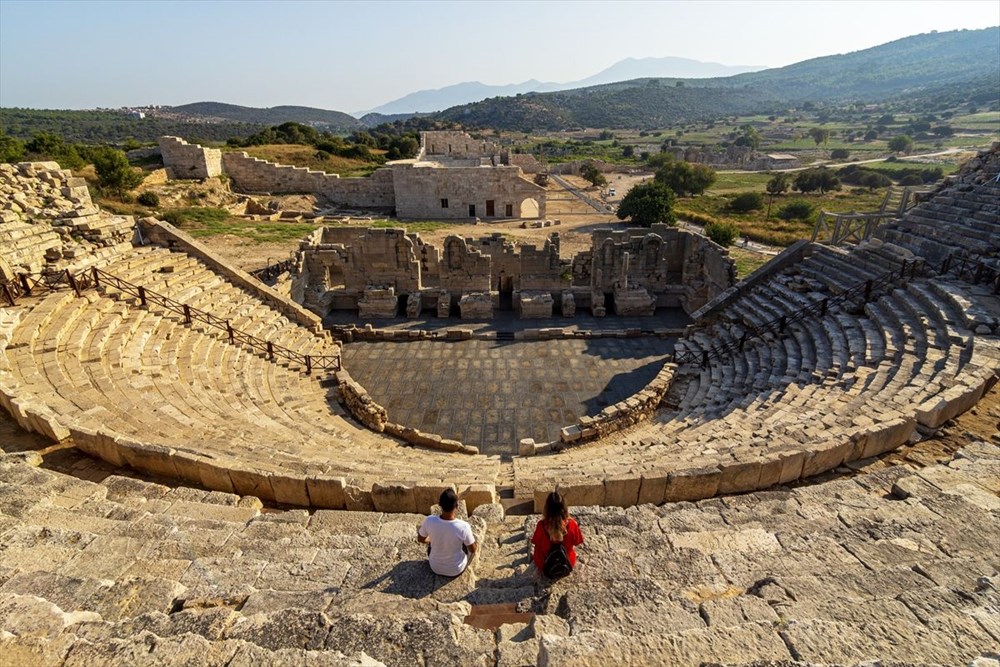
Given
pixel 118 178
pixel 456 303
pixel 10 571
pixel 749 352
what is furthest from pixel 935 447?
pixel 118 178

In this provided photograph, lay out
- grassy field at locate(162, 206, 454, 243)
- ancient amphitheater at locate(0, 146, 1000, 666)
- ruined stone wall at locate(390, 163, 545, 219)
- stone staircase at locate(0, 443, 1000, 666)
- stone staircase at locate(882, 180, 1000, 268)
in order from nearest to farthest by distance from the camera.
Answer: stone staircase at locate(0, 443, 1000, 666)
ancient amphitheater at locate(0, 146, 1000, 666)
stone staircase at locate(882, 180, 1000, 268)
grassy field at locate(162, 206, 454, 243)
ruined stone wall at locate(390, 163, 545, 219)

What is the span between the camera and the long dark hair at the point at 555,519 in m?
4.85

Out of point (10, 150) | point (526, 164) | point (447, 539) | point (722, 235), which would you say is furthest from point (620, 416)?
point (526, 164)

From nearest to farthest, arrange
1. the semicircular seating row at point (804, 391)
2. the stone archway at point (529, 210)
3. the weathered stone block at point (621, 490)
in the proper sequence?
1. the weathered stone block at point (621, 490)
2. the semicircular seating row at point (804, 391)
3. the stone archway at point (529, 210)

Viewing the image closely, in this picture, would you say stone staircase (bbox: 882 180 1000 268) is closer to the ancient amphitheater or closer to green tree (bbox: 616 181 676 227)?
the ancient amphitheater

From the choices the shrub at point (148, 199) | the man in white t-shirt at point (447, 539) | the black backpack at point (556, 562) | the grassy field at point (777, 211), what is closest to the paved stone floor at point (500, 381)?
the man in white t-shirt at point (447, 539)

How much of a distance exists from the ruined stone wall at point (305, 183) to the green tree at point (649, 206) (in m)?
18.9

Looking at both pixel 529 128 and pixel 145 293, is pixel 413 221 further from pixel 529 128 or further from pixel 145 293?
pixel 529 128

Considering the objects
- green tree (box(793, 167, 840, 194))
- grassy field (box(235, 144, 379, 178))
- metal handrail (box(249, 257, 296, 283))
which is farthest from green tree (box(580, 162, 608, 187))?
metal handrail (box(249, 257, 296, 283))

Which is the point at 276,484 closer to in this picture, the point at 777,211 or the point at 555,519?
the point at 555,519

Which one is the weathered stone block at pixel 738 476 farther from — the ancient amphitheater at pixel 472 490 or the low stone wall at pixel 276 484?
the low stone wall at pixel 276 484

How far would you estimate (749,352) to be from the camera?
582 inches

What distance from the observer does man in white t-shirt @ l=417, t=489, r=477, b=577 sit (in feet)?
16.2

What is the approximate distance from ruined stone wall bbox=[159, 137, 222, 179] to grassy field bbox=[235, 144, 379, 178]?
619 cm
